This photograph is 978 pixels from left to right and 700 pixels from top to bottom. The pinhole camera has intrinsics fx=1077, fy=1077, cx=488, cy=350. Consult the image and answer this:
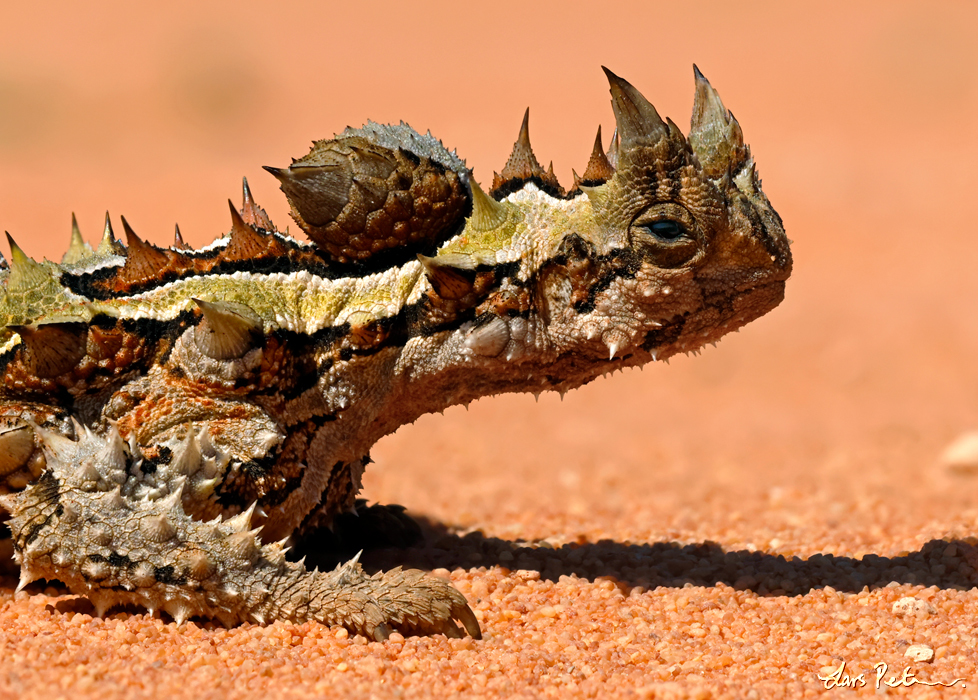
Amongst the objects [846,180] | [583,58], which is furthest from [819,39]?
[846,180]

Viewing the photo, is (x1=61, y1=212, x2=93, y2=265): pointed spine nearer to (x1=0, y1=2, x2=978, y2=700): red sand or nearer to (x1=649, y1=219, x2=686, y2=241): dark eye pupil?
(x1=0, y1=2, x2=978, y2=700): red sand

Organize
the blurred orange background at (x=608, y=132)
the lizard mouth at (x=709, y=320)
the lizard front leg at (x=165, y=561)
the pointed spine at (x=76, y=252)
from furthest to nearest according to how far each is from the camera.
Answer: the blurred orange background at (x=608, y=132) < the pointed spine at (x=76, y=252) < the lizard mouth at (x=709, y=320) < the lizard front leg at (x=165, y=561)

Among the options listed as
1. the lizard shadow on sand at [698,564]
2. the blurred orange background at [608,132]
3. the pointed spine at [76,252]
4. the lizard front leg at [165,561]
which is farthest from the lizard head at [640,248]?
the blurred orange background at [608,132]

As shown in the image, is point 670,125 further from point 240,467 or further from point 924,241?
point 924,241

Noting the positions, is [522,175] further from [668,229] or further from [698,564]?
[698,564]

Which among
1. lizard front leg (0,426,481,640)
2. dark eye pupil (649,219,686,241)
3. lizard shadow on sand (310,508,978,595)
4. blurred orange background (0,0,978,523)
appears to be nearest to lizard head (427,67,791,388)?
dark eye pupil (649,219,686,241)
